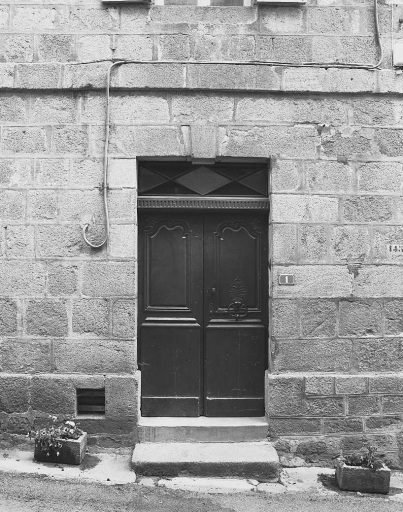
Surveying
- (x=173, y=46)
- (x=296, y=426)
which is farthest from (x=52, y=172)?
(x=296, y=426)

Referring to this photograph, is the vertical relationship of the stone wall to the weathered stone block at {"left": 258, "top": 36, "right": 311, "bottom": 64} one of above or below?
below

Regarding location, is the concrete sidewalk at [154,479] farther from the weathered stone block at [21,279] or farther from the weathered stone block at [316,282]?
the weathered stone block at [316,282]

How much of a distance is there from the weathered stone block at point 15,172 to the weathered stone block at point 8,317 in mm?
1118

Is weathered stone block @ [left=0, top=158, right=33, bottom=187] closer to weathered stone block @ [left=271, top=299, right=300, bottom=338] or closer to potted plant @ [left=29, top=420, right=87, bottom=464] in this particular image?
potted plant @ [left=29, top=420, right=87, bottom=464]

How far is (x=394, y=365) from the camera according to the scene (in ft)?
17.9

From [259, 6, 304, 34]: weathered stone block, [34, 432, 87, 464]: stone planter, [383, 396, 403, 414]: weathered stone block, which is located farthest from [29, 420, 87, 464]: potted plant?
[259, 6, 304, 34]: weathered stone block

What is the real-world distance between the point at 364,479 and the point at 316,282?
5.82ft

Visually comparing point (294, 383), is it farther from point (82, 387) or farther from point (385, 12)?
point (385, 12)

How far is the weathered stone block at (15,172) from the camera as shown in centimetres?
542

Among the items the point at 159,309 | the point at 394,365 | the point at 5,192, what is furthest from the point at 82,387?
the point at 394,365

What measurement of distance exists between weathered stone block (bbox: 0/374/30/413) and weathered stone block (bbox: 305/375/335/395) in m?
2.64

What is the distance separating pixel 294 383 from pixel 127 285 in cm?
183

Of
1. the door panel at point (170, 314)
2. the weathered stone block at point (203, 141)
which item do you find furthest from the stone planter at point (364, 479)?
the weathered stone block at point (203, 141)

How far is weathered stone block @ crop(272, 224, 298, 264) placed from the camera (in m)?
5.43
